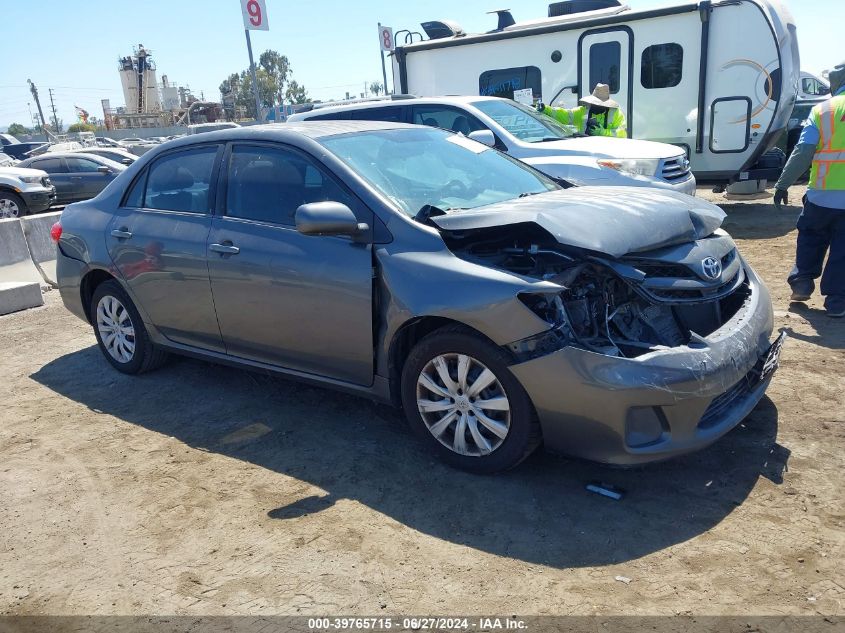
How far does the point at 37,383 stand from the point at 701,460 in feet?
15.8

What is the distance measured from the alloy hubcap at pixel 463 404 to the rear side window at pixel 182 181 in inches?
78.9

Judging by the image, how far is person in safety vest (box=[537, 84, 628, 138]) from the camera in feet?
32.1

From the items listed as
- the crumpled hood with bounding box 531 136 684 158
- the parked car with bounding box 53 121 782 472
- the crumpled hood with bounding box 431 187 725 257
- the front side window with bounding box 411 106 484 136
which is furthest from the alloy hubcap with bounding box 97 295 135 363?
the crumpled hood with bounding box 531 136 684 158

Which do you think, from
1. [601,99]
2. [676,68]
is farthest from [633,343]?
[676,68]

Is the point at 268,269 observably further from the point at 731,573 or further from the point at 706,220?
the point at 731,573

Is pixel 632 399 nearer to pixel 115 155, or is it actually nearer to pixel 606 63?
pixel 606 63

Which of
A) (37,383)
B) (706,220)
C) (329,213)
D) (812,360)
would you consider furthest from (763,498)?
(37,383)

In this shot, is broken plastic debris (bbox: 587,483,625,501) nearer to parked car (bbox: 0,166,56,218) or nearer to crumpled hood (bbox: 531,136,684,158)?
crumpled hood (bbox: 531,136,684,158)

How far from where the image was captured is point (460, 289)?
11.2 ft

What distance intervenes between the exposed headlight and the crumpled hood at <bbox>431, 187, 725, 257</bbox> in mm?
4148

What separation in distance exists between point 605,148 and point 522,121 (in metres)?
1.11

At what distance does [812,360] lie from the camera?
4.76 meters

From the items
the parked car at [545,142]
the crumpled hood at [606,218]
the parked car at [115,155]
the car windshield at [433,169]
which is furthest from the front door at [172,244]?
the parked car at [115,155]

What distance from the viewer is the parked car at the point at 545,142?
320 inches
